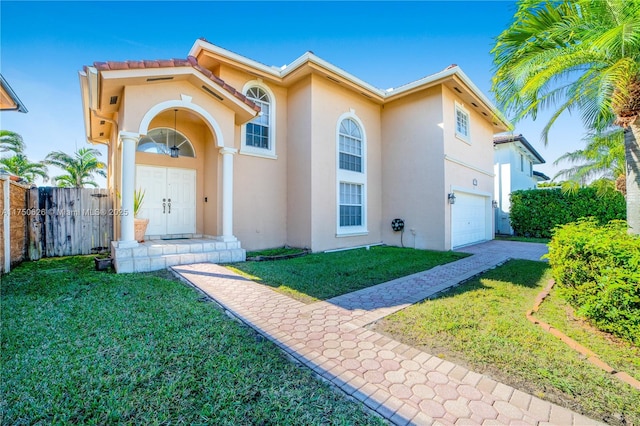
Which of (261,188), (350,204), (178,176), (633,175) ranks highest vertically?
(178,176)

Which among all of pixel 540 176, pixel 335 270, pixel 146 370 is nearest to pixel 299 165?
pixel 335 270

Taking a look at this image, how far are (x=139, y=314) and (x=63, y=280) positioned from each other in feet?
10.6

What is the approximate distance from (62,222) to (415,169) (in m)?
12.9

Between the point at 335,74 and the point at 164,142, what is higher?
the point at 335,74

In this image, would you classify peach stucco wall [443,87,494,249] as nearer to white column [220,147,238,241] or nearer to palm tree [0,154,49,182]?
white column [220,147,238,241]

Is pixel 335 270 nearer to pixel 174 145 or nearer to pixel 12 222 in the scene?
pixel 174 145

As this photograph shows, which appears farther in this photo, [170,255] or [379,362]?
[170,255]

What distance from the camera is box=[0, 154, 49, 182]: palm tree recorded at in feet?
61.9

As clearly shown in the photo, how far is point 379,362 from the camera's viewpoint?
312 cm

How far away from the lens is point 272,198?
35.0 feet

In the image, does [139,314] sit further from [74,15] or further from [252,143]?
[74,15]

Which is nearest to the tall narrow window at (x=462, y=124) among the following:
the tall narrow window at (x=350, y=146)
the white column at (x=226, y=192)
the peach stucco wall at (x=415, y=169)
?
the peach stucco wall at (x=415, y=169)

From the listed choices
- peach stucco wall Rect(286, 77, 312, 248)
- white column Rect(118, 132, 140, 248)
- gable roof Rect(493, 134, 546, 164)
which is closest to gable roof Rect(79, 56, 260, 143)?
white column Rect(118, 132, 140, 248)

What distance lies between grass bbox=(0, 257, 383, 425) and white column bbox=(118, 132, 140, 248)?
2318mm
